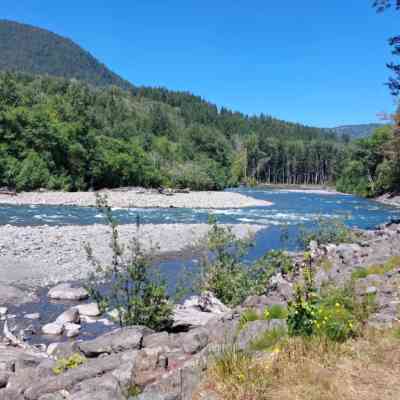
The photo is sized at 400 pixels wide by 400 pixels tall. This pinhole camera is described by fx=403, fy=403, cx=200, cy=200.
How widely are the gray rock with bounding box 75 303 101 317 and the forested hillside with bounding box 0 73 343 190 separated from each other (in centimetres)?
4623

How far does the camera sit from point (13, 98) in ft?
250

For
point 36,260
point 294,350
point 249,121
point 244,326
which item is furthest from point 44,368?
point 249,121

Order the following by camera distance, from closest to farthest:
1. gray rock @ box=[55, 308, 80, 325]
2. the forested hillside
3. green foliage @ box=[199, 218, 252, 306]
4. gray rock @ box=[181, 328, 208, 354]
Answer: gray rock @ box=[181, 328, 208, 354], gray rock @ box=[55, 308, 80, 325], green foliage @ box=[199, 218, 252, 306], the forested hillside

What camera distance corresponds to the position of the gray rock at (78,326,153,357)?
5926 mm

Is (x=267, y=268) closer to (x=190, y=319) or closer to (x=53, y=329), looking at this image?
(x=190, y=319)

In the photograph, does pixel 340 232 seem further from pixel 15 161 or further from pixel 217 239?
pixel 15 161

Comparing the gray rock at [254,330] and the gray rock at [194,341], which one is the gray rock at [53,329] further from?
the gray rock at [254,330]

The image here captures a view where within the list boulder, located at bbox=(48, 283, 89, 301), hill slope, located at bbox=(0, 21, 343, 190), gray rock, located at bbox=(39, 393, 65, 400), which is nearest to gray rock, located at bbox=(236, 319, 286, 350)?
gray rock, located at bbox=(39, 393, 65, 400)

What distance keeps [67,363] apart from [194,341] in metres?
1.79

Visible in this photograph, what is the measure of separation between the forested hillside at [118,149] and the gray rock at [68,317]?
46.8m

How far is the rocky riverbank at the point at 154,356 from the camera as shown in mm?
4305

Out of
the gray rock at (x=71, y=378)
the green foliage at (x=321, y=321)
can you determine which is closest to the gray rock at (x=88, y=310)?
the gray rock at (x=71, y=378)

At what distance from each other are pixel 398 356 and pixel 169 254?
48.9ft

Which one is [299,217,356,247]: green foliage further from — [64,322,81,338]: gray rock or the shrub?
[64,322,81,338]: gray rock
